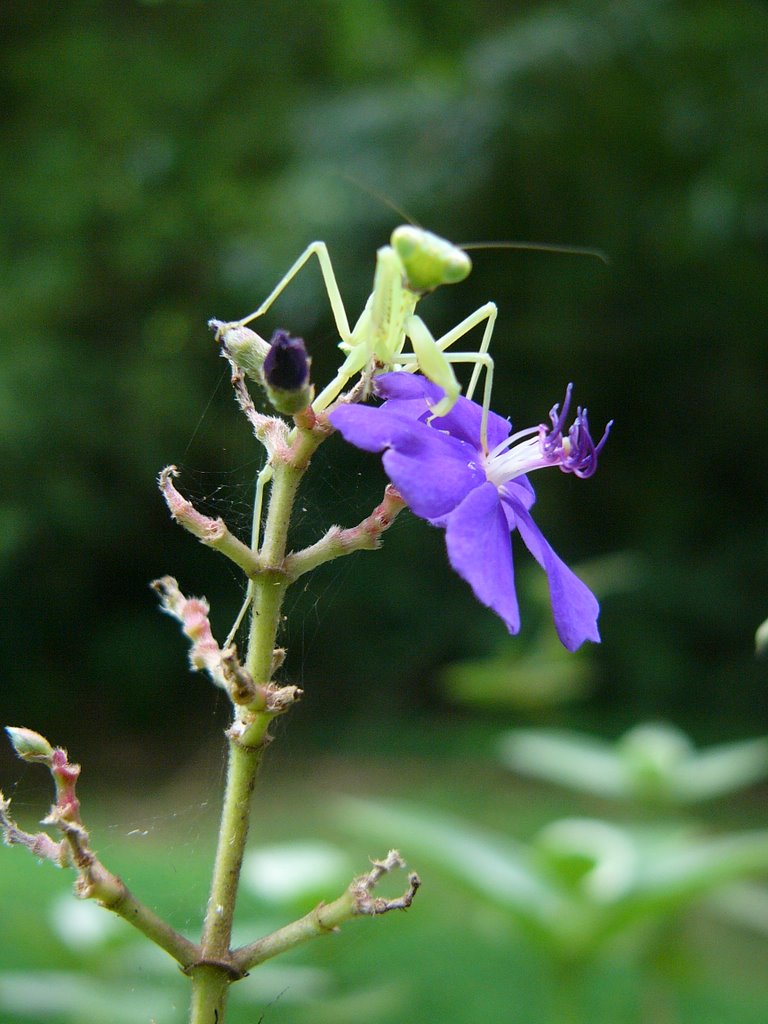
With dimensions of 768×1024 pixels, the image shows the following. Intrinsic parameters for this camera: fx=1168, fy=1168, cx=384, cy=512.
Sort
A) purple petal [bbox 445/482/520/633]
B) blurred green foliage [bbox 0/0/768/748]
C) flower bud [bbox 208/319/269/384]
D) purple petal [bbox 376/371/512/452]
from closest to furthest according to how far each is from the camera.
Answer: purple petal [bbox 445/482/520/633], flower bud [bbox 208/319/269/384], purple petal [bbox 376/371/512/452], blurred green foliage [bbox 0/0/768/748]

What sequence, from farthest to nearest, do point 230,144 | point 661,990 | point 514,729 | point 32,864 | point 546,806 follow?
point 514,729 < point 230,144 < point 546,806 < point 32,864 < point 661,990

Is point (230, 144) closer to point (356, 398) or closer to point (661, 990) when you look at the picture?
point (661, 990)

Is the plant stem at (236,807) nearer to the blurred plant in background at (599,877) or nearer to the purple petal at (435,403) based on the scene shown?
the purple petal at (435,403)

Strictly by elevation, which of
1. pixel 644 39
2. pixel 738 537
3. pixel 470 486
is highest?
pixel 644 39

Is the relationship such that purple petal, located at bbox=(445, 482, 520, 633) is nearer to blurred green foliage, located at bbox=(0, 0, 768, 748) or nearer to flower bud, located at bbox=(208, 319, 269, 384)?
flower bud, located at bbox=(208, 319, 269, 384)

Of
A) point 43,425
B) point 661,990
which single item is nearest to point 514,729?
point 43,425

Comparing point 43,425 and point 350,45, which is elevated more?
point 350,45

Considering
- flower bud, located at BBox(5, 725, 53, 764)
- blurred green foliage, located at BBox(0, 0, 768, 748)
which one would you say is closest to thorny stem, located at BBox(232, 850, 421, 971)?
flower bud, located at BBox(5, 725, 53, 764)
